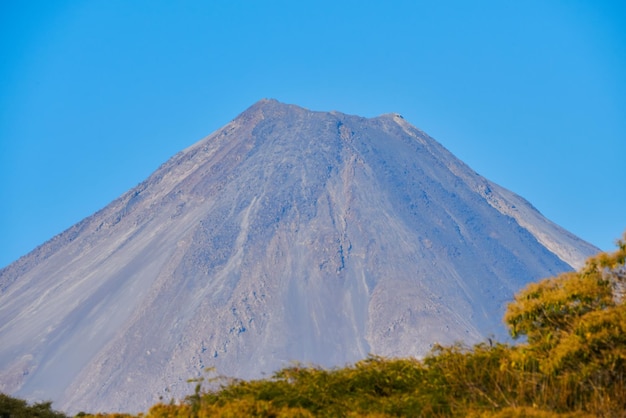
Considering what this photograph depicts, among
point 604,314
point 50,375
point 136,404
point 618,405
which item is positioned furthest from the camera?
point 50,375

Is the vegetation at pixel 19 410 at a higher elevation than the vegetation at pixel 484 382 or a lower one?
higher

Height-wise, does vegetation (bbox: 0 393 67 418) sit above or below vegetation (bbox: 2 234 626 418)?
above

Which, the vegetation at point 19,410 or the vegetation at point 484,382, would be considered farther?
the vegetation at point 19,410

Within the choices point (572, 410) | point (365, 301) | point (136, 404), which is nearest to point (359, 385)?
point (572, 410)

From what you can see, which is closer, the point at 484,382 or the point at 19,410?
the point at 484,382

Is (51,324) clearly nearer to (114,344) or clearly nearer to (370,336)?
(114,344)

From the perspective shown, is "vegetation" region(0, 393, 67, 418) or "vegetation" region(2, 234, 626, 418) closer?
"vegetation" region(2, 234, 626, 418)

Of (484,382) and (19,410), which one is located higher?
(19,410)

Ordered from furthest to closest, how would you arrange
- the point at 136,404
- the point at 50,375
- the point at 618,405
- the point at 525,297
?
the point at 50,375 → the point at 136,404 → the point at 525,297 → the point at 618,405
